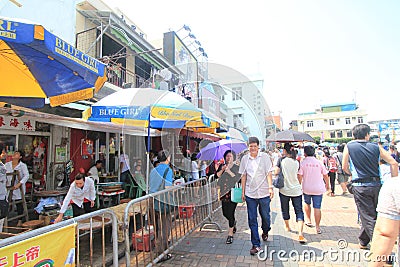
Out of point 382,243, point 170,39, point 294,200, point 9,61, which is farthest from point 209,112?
point 170,39

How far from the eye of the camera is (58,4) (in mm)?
7426

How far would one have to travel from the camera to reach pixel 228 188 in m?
4.52

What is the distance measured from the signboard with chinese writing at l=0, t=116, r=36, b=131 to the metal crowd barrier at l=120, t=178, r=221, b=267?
3835 millimetres

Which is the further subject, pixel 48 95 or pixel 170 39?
pixel 170 39

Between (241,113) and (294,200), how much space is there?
2.10 meters

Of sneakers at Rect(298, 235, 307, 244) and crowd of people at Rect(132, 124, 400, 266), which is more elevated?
crowd of people at Rect(132, 124, 400, 266)

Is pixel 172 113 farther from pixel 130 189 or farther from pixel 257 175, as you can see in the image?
pixel 130 189

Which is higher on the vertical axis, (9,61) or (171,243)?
(9,61)

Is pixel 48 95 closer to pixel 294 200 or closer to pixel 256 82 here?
pixel 256 82

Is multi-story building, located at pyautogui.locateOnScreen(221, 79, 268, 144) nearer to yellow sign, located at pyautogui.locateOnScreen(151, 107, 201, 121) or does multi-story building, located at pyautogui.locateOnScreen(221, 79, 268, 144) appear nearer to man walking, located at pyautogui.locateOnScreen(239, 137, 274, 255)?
man walking, located at pyautogui.locateOnScreen(239, 137, 274, 255)

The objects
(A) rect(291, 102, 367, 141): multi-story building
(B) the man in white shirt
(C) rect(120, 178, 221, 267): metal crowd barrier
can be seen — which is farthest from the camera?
(A) rect(291, 102, 367, 141): multi-story building

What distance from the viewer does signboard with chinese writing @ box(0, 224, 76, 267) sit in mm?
1654

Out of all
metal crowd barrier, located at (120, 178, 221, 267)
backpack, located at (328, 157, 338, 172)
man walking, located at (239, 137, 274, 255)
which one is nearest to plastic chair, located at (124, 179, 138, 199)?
metal crowd barrier, located at (120, 178, 221, 267)

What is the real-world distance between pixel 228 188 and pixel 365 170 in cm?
216
